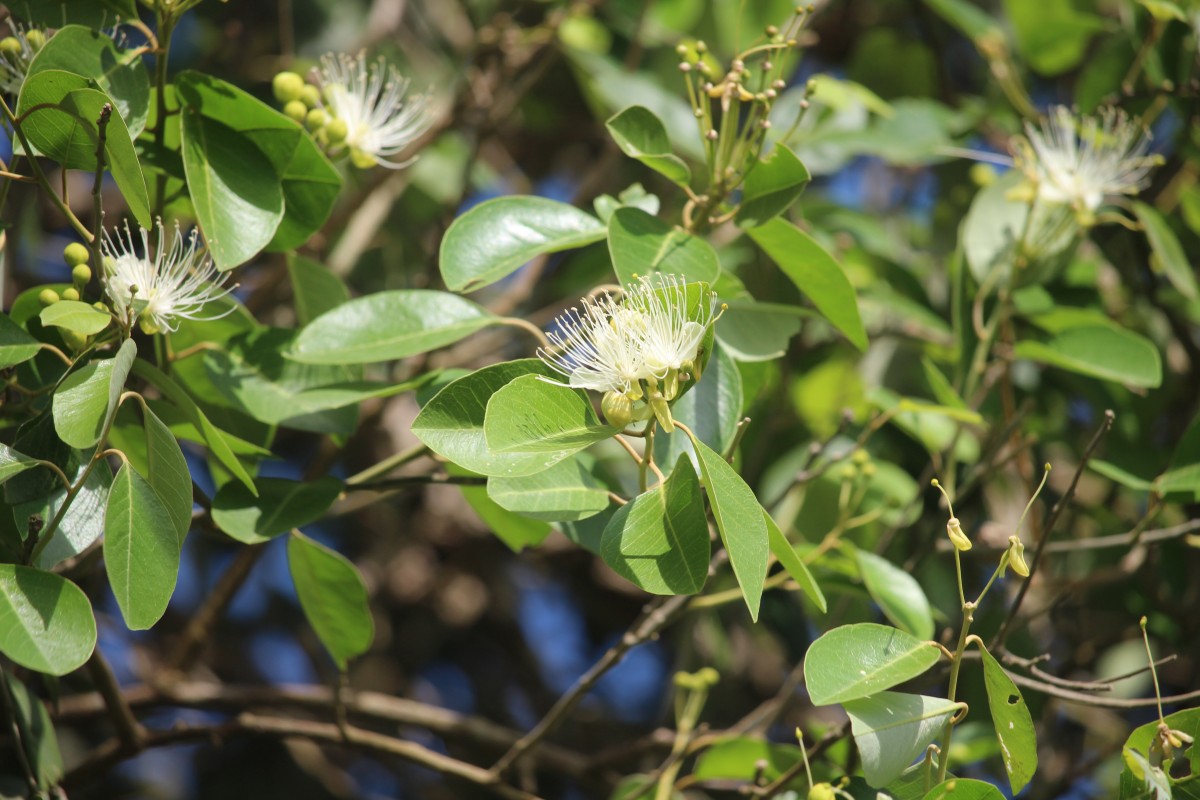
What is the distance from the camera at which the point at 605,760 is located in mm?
1605

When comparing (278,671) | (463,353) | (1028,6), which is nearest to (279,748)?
(278,671)

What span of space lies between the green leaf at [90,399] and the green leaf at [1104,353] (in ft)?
3.86

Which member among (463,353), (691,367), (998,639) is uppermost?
(691,367)

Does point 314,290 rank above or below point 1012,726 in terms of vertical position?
above

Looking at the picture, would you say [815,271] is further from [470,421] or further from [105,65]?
[105,65]

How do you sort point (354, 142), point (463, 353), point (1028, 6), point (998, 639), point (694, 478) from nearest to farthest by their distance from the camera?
1. point (694, 478)
2. point (998, 639)
3. point (354, 142)
4. point (1028, 6)
5. point (463, 353)

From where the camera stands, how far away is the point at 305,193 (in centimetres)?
123

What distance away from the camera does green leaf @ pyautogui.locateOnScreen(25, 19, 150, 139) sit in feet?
3.49

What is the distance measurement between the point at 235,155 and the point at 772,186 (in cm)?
57

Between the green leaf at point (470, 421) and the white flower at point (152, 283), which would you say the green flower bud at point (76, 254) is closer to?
the white flower at point (152, 283)

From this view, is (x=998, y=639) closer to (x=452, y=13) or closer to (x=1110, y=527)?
(x=1110, y=527)

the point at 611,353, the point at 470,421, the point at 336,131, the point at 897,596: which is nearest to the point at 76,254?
the point at 336,131

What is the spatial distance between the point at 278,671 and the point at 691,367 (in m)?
2.13

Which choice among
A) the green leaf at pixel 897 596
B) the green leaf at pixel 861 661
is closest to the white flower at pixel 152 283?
the green leaf at pixel 861 661
